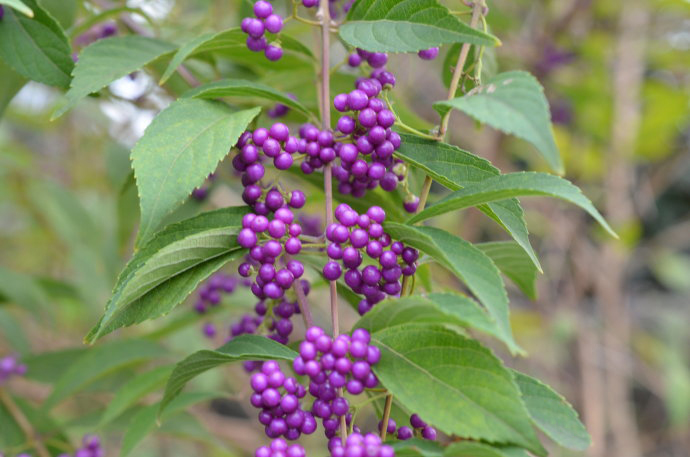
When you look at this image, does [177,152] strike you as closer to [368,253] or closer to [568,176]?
[368,253]

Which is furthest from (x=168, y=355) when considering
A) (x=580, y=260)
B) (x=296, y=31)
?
(x=580, y=260)

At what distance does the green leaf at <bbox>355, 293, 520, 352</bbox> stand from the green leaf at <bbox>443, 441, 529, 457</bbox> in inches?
4.1

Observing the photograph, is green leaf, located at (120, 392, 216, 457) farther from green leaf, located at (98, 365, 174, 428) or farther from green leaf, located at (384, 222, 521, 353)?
green leaf, located at (384, 222, 521, 353)

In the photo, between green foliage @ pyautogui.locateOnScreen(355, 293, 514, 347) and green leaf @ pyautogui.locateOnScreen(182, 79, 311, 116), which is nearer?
green foliage @ pyautogui.locateOnScreen(355, 293, 514, 347)

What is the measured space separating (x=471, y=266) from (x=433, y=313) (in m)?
0.06

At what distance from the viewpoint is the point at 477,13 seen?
2.93 ft

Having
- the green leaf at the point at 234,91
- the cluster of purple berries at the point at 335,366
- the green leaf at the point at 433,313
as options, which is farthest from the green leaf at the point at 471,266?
the green leaf at the point at 234,91

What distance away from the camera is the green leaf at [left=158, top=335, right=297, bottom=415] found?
2.64ft

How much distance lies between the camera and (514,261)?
3.52ft

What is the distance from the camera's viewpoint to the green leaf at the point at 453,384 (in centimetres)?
69

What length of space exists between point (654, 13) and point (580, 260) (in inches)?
40.8

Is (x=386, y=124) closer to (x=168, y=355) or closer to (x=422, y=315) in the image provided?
(x=422, y=315)

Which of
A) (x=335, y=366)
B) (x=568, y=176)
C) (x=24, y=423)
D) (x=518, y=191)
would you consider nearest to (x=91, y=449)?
(x=24, y=423)

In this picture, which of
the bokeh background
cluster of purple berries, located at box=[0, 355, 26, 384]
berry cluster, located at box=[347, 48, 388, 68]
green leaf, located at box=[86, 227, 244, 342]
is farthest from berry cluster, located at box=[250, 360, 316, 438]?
the bokeh background
